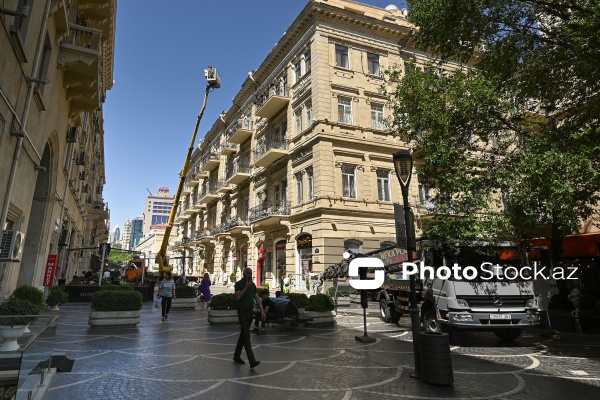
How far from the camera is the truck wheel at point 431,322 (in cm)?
980

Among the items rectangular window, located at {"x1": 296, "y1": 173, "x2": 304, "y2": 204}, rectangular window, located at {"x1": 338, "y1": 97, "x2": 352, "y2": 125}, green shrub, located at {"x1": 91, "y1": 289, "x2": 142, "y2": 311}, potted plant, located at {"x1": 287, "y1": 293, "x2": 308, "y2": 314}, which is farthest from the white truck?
rectangular window, located at {"x1": 338, "y1": 97, "x2": 352, "y2": 125}

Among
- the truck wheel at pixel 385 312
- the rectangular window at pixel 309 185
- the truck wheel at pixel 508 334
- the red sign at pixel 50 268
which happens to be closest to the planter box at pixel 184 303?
the red sign at pixel 50 268

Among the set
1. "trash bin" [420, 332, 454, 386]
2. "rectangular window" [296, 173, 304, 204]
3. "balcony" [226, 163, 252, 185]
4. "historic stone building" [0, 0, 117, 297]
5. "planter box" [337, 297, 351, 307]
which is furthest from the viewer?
"balcony" [226, 163, 252, 185]

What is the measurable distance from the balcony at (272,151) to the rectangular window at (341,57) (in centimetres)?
681

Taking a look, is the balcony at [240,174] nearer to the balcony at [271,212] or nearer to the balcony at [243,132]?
the balcony at [243,132]

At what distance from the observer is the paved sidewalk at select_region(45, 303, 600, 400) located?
18.1 feet

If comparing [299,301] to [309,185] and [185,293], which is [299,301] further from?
[309,185]

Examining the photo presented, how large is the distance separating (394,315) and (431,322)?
3525 mm

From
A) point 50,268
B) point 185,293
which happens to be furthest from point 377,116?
point 50,268

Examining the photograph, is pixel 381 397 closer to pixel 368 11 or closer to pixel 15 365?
pixel 15 365

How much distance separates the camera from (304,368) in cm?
704

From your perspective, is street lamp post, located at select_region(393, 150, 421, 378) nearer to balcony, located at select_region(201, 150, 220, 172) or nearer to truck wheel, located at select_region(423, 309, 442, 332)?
truck wheel, located at select_region(423, 309, 442, 332)

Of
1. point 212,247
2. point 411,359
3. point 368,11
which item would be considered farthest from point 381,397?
point 212,247

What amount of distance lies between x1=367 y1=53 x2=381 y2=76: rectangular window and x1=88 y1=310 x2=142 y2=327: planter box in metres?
22.4
